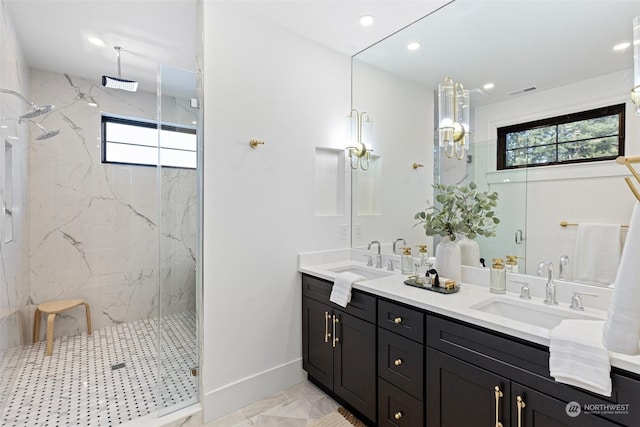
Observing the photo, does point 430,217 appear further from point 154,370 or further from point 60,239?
point 60,239

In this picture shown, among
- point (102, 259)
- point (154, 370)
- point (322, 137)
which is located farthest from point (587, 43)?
point (102, 259)

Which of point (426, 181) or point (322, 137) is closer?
point (426, 181)

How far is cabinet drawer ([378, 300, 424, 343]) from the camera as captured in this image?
1613 mm

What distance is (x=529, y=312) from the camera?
1.57 meters

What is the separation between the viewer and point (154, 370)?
2.61 metres

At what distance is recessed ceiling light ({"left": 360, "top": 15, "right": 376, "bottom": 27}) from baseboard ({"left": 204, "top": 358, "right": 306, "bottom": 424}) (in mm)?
2741

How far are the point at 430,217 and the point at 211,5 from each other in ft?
6.98

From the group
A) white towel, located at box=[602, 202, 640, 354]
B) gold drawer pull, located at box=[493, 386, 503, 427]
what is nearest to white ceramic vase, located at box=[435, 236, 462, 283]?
gold drawer pull, located at box=[493, 386, 503, 427]

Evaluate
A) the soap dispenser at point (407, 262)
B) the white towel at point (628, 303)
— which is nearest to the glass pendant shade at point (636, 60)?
the white towel at point (628, 303)

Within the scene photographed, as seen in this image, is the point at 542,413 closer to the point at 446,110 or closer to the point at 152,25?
the point at 446,110

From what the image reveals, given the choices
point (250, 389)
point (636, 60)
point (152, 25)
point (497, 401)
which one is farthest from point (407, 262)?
point (152, 25)

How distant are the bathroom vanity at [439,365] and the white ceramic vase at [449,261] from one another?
0.11m

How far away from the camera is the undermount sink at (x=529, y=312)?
1458 millimetres

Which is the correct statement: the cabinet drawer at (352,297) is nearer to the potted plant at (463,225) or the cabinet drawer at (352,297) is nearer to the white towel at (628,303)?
the potted plant at (463,225)
